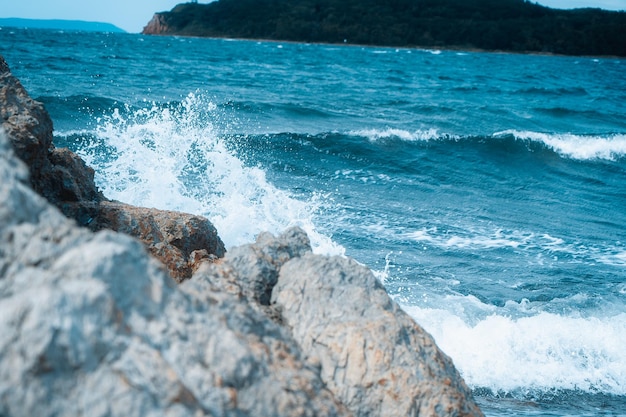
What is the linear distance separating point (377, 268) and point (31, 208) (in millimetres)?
5525

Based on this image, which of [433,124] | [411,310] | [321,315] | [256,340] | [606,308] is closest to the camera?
[256,340]

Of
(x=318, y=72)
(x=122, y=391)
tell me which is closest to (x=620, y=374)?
(x=122, y=391)

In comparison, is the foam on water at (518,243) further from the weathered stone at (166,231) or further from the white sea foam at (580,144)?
the white sea foam at (580,144)

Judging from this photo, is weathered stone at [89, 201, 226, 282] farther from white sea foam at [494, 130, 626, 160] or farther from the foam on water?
white sea foam at [494, 130, 626, 160]

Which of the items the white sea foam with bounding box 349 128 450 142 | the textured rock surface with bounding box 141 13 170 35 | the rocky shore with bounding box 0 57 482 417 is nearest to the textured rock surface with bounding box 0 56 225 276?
the rocky shore with bounding box 0 57 482 417

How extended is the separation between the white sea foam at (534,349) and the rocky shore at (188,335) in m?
2.75

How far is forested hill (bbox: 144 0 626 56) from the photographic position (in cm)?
7712

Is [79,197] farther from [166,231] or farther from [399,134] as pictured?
[399,134]

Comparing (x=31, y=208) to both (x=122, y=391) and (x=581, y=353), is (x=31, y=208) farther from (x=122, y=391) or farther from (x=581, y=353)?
(x=581, y=353)

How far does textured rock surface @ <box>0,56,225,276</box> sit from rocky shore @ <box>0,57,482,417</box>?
4.15ft

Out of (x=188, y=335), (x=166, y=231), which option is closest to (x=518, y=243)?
(x=166, y=231)

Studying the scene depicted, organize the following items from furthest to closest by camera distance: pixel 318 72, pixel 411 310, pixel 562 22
A: pixel 562 22, pixel 318 72, pixel 411 310

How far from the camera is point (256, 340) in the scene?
65.3 inches

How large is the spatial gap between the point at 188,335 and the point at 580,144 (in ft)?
57.1
